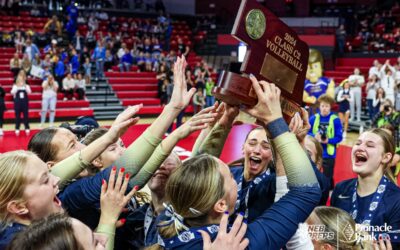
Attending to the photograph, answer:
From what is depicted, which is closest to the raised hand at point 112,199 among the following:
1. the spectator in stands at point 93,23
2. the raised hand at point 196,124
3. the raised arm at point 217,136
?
the raised hand at point 196,124

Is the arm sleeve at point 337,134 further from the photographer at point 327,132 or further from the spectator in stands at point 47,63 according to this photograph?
the spectator in stands at point 47,63

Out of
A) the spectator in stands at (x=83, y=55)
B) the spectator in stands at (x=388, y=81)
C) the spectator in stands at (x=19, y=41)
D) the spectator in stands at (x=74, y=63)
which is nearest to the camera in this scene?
the spectator in stands at (x=388, y=81)

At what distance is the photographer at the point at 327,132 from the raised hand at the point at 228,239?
192 inches

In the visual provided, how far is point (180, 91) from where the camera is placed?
2195 millimetres

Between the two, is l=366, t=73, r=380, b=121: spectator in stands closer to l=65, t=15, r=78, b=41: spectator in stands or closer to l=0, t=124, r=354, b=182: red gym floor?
l=0, t=124, r=354, b=182: red gym floor

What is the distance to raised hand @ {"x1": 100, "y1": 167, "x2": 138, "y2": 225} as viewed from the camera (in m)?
1.86

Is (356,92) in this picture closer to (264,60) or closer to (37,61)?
(37,61)

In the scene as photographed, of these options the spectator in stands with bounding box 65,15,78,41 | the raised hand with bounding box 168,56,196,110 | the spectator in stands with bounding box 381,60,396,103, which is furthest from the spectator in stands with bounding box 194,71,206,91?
the raised hand with bounding box 168,56,196,110

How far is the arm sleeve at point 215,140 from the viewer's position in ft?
8.50

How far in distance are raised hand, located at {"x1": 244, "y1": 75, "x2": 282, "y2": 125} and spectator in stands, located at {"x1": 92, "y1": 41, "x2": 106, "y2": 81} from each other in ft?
54.9

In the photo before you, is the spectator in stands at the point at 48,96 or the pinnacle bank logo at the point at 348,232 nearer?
the pinnacle bank logo at the point at 348,232

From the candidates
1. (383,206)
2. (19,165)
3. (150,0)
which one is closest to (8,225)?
(19,165)

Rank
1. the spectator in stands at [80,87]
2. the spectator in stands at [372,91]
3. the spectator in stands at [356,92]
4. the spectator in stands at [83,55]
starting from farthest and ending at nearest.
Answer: the spectator in stands at [83,55] → the spectator in stands at [80,87] → the spectator in stands at [356,92] → the spectator in stands at [372,91]

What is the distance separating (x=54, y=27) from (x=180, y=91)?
59.6ft
